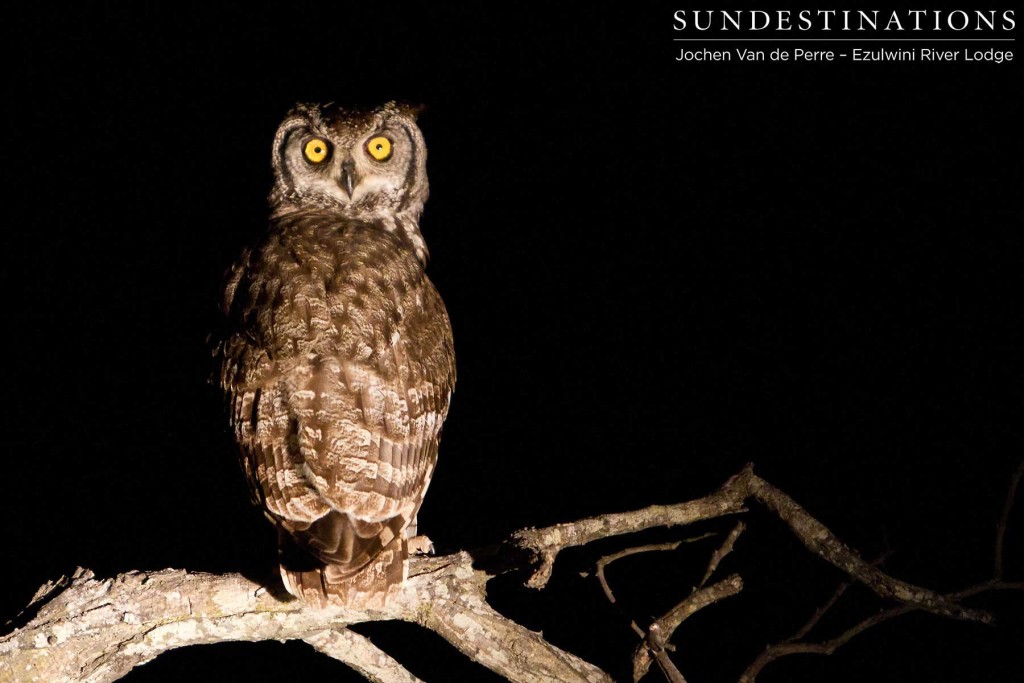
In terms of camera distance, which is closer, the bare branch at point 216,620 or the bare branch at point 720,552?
the bare branch at point 216,620

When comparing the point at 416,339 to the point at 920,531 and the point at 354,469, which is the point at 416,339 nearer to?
the point at 354,469

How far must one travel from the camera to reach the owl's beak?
2.04 meters

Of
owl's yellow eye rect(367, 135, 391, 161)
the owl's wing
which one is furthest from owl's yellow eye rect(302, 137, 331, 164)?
the owl's wing

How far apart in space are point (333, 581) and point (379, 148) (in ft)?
3.68

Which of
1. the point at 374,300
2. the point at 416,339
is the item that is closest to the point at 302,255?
the point at 374,300

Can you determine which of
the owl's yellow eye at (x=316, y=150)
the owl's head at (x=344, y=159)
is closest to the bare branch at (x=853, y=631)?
the owl's head at (x=344, y=159)

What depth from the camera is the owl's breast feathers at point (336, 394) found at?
145cm

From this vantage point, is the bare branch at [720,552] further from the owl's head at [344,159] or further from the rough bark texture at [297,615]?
the owl's head at [344,159]

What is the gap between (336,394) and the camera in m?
1.55

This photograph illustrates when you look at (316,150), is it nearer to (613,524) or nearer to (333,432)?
(333,432)

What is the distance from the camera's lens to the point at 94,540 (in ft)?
7.88

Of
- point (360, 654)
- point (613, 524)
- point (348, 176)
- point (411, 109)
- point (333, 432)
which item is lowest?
point (360, 654)

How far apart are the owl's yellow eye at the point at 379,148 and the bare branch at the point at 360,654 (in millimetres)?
1120

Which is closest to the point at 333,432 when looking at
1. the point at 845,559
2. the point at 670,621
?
the point at 670,621
